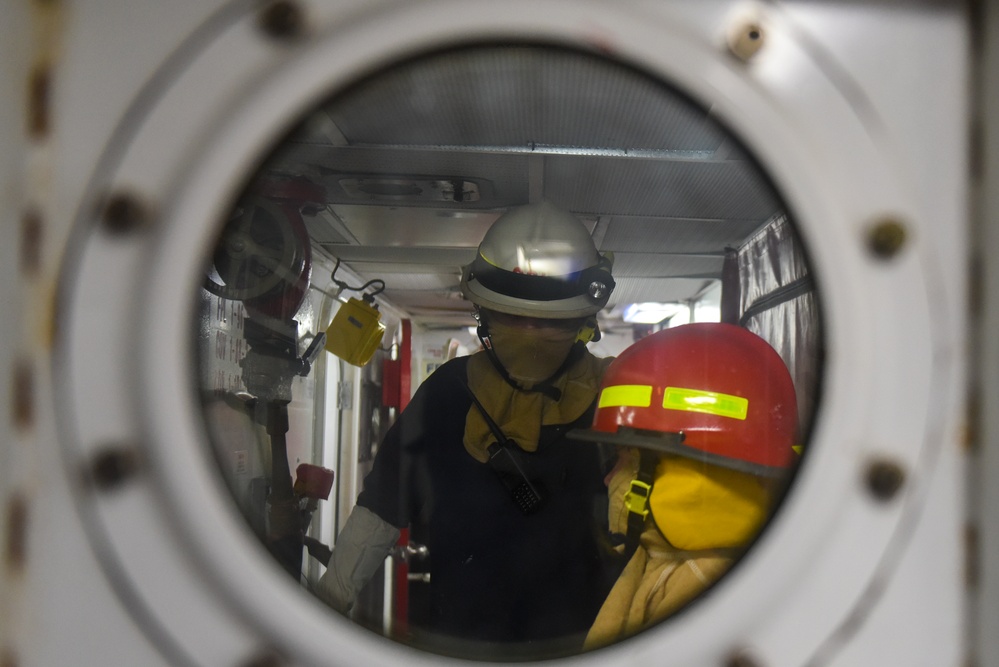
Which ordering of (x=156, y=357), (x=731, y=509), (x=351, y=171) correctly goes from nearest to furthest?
(x=156, y=357) → (x=731, y=509) → (x=351, y=171)

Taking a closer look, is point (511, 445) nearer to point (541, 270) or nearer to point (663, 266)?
point (541, 270)

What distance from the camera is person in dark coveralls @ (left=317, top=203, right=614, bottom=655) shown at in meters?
1.58

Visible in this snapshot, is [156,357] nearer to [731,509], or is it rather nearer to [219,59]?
[219,59]

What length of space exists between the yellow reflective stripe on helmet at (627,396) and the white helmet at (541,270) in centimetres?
36

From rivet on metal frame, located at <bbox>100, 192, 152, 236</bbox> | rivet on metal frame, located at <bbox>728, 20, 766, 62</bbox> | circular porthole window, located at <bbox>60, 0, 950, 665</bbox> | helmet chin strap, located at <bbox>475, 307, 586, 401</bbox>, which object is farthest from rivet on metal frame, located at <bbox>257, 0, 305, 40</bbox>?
→ helmet chin strap, located at <bbox>475, 307, 586, 401</bbox>

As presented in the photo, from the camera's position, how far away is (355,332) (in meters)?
1.70

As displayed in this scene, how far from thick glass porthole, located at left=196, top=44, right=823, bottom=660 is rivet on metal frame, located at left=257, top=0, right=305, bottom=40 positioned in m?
0.09

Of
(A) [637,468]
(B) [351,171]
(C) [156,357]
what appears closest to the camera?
(C) [156,357]

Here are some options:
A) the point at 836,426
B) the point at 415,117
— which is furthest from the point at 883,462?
the point at 415,117

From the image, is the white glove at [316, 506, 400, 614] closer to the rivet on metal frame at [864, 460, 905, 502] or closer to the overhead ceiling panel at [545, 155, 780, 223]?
the rivet on metal frame at [864, 460, 905, 502]

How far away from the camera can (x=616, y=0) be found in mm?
813

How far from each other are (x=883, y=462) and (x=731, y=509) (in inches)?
14.7

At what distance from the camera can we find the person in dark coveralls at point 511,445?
158 cm

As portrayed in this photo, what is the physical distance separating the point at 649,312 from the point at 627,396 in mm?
444
